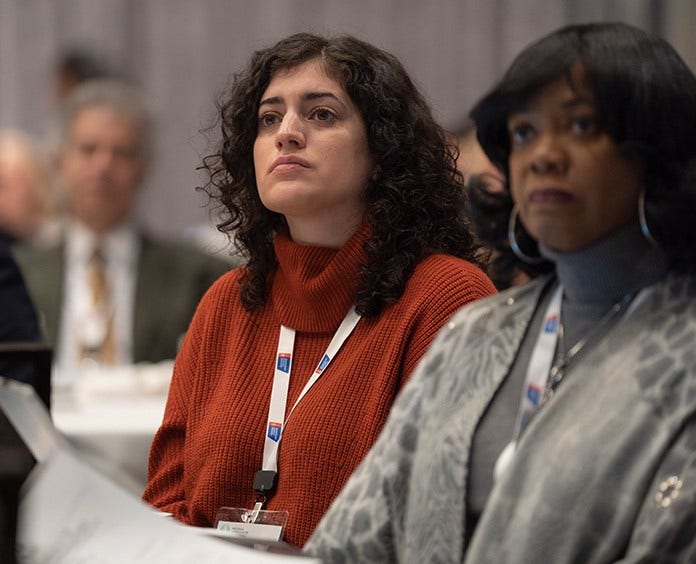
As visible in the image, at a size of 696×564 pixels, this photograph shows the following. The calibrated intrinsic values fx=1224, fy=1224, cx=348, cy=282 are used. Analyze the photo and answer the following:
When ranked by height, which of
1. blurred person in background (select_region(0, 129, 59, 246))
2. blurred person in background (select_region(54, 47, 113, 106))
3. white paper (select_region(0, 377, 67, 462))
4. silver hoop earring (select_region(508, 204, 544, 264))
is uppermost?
silver hoop earring (select_region(508, 204, 544, 264))

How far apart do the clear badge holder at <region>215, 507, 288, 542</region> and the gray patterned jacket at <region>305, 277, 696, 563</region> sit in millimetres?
478

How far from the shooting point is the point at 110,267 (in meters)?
4.72

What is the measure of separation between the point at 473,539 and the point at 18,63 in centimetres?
669

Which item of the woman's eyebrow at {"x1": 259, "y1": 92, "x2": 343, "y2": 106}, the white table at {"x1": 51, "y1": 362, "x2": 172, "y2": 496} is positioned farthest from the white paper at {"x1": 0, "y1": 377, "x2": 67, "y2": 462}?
the white table at {"x1": 51, "y1": 362, "x2": 172, "y2": 496}

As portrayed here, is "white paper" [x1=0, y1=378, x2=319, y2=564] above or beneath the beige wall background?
above

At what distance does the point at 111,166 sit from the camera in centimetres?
490

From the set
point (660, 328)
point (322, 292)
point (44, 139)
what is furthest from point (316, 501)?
point (44, 139)

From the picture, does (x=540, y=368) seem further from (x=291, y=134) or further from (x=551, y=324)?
(x=291, y=134)

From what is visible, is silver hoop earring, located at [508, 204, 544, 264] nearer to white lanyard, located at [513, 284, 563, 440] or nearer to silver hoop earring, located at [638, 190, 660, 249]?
white lanyard, located at [513, 284, 563, 440]

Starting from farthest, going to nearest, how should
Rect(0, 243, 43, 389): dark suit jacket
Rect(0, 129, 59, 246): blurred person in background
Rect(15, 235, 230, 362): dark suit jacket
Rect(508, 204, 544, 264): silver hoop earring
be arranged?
Rect(0, 129, 59, 246): blurred person in background < Rect(15, 235, 230, 362): dark suit jacket < Rect(0, 243, 43, 389): dark suit jacket < Rect(508, 204, 544, 264): silver hoop earring

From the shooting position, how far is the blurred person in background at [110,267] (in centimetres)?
462

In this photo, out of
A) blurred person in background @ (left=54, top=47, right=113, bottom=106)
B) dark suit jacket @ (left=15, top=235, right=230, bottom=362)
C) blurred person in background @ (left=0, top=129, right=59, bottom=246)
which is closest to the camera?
dark suit jacket @ (left=15, top=235, right=230, bottom=362)

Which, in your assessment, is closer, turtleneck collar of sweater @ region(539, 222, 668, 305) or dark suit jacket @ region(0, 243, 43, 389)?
turtleneck collar of sweater @ region(539, 222, 668, 305)

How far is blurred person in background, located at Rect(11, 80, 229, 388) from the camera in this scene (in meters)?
4.62
